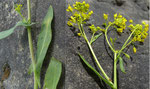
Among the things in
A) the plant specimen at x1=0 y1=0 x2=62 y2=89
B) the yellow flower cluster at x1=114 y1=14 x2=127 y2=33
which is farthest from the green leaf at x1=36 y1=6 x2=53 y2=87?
the yellow flower cluster at x1=114 y1=14 x2=127 y2=33

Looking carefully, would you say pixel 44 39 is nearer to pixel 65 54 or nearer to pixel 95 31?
pixel 65 54

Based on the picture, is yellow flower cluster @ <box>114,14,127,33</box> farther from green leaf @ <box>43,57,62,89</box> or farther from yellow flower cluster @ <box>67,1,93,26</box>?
green leaf @ <box>43,57,62,89</box>

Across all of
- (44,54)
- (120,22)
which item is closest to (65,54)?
(44,54)

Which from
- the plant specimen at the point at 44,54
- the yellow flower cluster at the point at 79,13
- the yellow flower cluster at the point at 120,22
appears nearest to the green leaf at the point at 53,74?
the plant specimen at the point at 44,54

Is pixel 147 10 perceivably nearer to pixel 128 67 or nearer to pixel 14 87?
pixel 128 67

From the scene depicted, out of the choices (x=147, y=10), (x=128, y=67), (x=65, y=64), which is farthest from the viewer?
(x=147, y=10)

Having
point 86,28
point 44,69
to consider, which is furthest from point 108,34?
point 44,69
